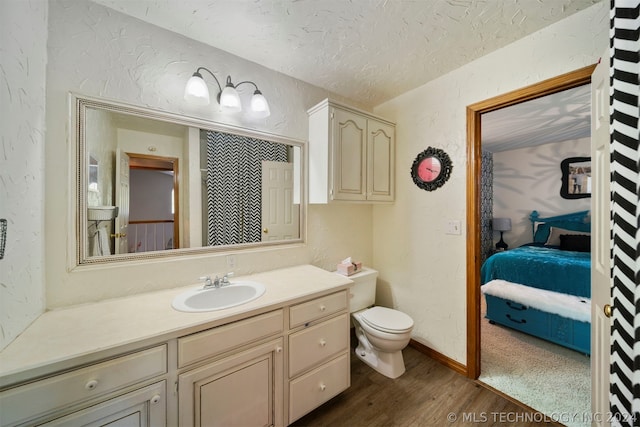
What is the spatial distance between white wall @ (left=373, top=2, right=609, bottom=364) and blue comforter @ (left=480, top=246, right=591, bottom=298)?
4.14 ft

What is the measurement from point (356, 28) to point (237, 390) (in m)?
2.09

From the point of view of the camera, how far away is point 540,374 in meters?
1.78

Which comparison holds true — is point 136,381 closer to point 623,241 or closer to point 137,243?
point 137,243

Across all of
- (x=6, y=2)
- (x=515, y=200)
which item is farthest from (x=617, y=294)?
(x=515, y=200)

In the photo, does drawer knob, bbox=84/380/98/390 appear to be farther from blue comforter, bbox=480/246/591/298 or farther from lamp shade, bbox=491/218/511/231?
lamp shade, bbox=491/218/511/231

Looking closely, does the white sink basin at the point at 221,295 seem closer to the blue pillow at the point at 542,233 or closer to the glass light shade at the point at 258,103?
the glass light shade at the point at 258,103

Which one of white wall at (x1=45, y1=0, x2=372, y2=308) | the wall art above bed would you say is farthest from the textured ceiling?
the wall art above bed

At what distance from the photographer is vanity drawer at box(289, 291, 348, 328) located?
1336 mm

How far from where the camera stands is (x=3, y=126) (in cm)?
82

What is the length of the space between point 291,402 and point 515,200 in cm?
496

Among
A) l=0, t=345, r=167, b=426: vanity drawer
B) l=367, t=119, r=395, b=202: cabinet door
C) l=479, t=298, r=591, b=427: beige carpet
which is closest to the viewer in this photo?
l=0, t=345, r=167, b=426: vanity drawer

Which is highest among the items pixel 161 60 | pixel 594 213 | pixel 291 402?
pixel 161 60

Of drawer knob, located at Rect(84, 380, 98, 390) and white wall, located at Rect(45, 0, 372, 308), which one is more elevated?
→ white wall, located at Rect(45, 0, 372, 308)

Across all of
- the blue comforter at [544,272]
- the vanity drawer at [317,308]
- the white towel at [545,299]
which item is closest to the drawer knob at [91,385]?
the vanity drawer at [317,308]
